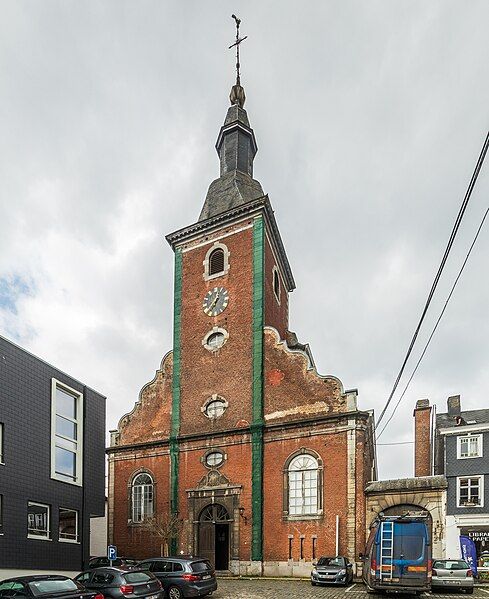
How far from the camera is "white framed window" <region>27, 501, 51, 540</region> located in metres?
20.3

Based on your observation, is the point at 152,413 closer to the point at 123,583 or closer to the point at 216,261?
the point at 216,261

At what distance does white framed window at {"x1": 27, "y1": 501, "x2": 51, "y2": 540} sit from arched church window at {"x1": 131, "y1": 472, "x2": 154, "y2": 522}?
11.3m

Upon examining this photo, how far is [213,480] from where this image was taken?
3052 cm

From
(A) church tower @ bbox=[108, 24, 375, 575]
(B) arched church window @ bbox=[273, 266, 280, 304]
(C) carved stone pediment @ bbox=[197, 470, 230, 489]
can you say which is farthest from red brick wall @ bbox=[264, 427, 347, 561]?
(B) arched church window @ bbox=[273, 266, 280, 304]

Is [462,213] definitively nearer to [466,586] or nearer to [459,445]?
[466,586]

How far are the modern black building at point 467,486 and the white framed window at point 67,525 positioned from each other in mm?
17699

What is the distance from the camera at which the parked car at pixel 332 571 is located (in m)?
23.0

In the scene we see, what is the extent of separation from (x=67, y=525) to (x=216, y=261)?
702 inches

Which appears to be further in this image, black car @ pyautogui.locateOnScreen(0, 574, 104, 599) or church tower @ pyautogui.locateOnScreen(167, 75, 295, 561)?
church tower @ pyautogui.locateOnScreen(167, 75, 295, 561)

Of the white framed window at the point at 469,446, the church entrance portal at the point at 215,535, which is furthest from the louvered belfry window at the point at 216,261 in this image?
the white framed window at the point at 469,446

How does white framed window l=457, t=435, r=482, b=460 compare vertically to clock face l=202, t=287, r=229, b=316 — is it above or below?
below

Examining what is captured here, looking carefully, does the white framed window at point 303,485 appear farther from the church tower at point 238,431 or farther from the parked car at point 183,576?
the parked car at point 183,576

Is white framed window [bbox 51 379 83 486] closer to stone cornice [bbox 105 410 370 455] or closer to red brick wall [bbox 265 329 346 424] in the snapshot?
stone cornice [bbox 105 410 370 455]

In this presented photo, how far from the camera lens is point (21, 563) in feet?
63.3
